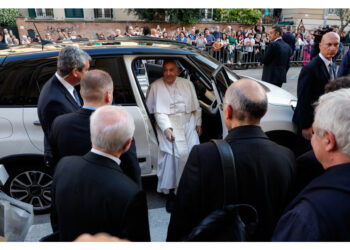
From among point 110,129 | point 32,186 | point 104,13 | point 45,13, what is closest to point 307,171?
point 110,129

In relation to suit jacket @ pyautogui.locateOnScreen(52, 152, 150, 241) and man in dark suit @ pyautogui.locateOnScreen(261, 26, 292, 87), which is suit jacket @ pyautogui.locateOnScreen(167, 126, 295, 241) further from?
man in dark suit @ pyautogui.locateOnScreen(261, 26, 292, 87)

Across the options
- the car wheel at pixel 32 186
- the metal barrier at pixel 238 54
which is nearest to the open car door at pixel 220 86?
the car wheel at pixel 32 186

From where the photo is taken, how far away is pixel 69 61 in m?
2.51

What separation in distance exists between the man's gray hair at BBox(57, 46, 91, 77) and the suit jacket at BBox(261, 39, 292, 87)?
5.18 m

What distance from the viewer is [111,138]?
1.47m

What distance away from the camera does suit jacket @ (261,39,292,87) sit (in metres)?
6.44

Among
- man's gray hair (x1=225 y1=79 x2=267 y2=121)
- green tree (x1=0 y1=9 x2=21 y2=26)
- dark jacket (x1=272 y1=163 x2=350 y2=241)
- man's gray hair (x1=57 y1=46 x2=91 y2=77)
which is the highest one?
green tree (x1=0 y1=9 x2=21 y2=26)

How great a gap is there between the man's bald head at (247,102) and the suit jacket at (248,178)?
7 centimetres

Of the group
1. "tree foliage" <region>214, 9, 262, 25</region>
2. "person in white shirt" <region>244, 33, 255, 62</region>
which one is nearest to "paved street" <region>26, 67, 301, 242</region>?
"person in white shirt" <region>244, 33, 255, 62</region>

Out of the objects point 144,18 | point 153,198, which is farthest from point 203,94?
point 144,18

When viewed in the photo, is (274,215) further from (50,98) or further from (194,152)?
(50,98)

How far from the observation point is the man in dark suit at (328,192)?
3.30 feet

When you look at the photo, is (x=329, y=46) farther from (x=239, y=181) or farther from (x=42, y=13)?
(x=42, y=13)

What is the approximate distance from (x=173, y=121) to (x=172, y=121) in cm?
1
